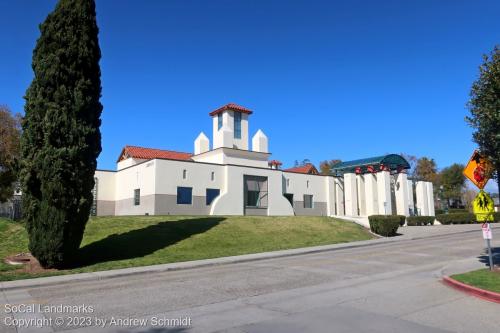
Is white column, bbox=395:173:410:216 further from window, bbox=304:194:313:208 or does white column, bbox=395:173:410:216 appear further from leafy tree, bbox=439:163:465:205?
leafy tree, bbox=439:163:465:205

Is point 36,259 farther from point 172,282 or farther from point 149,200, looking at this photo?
point 149,200

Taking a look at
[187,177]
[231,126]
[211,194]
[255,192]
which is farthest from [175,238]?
[231,126]

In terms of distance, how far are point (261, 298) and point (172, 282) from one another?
12.1 feet

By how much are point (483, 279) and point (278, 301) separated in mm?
5388

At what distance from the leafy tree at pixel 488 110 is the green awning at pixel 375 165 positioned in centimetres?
3601

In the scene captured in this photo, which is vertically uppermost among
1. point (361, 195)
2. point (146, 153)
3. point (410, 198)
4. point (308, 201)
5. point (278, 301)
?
point (146, 153)

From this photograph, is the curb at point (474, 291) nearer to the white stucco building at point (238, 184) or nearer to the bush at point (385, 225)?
the bush at point (385, 225)

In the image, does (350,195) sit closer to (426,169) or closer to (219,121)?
(219,121)

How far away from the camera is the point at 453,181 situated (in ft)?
241

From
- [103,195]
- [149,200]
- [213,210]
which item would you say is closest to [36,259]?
[149,200]

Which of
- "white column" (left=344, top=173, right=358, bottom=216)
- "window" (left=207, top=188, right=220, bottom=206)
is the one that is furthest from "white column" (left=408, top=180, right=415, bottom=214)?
"window" (left=207, top=188, right=220, bottom=206)

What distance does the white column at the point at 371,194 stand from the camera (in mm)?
46400

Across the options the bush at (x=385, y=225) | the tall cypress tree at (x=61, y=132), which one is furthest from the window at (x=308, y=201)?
the tall cypress tree at (x=61, y=132)

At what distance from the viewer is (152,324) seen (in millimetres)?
7172
